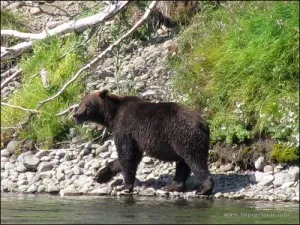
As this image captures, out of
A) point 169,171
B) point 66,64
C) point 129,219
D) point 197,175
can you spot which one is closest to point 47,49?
point 66,64

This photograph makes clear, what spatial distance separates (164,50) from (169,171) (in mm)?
3715

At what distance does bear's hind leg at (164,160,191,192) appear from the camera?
1318cm

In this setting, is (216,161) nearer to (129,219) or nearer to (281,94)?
(281,94)

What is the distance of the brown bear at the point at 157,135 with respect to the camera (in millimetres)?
12820

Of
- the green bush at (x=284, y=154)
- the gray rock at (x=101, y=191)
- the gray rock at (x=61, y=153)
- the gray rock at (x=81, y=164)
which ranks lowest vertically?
the gray rock at (x=101, y=191)

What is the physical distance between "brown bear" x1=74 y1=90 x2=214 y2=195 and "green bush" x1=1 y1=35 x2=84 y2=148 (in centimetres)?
164

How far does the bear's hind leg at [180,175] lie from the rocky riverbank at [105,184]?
0.39 ft

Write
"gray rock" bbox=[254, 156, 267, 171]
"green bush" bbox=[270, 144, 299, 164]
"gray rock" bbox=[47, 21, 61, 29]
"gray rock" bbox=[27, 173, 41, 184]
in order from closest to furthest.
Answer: "green bush" bbox=[270, 144, 299, 164]
"gray rock" bbox=[254, 156, 267, 171]
"gray rock" bbox=[27, 173, 41, 184]
"gray rock" bbox=[47, 21, 61, 29]

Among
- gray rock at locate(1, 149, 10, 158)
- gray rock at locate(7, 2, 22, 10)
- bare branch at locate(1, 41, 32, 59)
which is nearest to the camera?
bare branch at locate(1, 41, 32, 59)

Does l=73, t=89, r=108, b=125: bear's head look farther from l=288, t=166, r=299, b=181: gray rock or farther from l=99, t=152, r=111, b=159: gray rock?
l=288, t=166, r=299, b=181: gray rock

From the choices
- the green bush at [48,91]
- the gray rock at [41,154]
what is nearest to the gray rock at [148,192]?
the gray rock at [41,154]

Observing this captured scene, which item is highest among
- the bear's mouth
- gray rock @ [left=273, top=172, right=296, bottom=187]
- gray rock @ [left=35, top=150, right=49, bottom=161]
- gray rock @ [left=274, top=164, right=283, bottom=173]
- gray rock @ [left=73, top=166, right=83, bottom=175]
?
the bear's mouth

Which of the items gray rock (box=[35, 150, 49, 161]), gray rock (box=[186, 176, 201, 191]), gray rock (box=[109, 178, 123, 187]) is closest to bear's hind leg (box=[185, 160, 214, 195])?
gray rock (box=[186, 176, 201, 191])

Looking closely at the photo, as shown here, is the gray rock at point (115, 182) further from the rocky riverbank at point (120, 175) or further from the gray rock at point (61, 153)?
the gray rock at point (61, 153)
